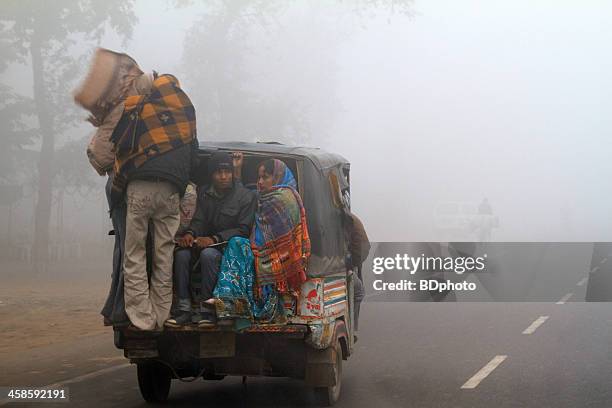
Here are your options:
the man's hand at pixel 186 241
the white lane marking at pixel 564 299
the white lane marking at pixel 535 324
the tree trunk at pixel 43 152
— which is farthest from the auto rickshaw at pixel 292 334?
the tree trunk at pixel 43 152

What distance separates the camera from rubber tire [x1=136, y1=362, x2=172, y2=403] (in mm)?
8570

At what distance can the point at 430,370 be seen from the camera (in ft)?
34.7

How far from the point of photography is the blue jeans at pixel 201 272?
7719 mm

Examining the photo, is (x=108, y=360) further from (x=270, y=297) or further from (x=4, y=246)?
(x=4, y=246)

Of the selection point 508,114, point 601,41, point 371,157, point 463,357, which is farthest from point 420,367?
point 601,41

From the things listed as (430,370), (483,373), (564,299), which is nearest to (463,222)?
(564,299)

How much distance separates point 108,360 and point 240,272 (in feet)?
14.2

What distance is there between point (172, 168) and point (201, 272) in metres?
0.85

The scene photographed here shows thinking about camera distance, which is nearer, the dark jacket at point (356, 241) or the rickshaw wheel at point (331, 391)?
the rickshaw wheel at point (331, 391)

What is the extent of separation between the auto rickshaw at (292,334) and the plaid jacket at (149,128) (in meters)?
0.63

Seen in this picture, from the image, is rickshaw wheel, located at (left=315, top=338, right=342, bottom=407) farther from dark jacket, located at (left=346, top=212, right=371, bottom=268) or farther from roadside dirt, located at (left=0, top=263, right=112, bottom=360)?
roadside dirt, located at (left=0, top=263, right=112, bottom=360)

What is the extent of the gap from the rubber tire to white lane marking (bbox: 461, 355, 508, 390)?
284 cm

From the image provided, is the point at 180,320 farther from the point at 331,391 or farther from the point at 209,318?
the point at 331,391

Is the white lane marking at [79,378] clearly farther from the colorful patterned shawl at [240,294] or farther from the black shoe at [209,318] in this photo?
the colorful patterned shawl at [240,294]
